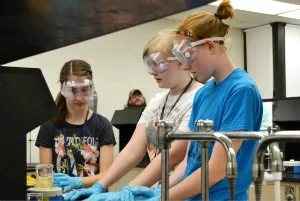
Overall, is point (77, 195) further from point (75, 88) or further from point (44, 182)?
point (75, 88)

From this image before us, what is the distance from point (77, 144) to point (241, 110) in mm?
1109

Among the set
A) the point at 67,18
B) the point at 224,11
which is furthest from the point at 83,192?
the point at 67,18

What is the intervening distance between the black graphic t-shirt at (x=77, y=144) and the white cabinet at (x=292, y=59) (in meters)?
5.90

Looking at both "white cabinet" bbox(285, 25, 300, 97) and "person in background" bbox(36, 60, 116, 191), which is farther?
"white cabinet" bbox(285, 25, 300, 97)

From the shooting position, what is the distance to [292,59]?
779 cm

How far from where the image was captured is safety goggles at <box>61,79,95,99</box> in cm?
237

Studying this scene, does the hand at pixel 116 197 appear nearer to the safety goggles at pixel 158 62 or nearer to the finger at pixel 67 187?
the finger at pixel 67 187

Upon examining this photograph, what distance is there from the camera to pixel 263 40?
7820mm

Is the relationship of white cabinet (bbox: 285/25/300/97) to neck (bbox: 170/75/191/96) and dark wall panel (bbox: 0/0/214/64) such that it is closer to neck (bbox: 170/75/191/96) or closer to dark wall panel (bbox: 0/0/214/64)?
neck (bbox: 170/75/191/96)

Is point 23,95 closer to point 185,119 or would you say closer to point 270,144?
point 270,144

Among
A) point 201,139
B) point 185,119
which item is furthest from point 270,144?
point 185,119

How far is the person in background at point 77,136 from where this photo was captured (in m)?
2.32

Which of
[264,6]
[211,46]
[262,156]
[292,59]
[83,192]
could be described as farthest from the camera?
[292,59]

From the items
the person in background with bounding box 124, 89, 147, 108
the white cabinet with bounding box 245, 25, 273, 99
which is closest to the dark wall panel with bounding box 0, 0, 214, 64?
the person in background with bounding box 124, 89, 147, 108
